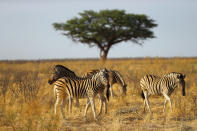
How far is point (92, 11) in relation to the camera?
36094 millimetres

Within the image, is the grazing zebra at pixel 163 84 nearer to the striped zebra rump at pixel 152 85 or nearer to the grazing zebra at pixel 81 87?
the striped zebra rump at pixel 152 85

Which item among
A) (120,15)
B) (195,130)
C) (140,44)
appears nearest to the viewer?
(195,130)

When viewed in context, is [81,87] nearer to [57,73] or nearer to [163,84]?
[57,73]

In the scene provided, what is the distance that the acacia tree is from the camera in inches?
1354

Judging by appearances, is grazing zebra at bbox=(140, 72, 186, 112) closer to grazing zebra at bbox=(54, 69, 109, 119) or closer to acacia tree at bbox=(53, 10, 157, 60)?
grazing zebra at bbox=(54, 69, 109, 119)

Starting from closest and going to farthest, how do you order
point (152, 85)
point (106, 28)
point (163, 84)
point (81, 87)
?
1. point (81, 87)
2. point (163, 84)
3. point (152, 85)
4. point (106, 28)

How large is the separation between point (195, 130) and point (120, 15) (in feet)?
94.6

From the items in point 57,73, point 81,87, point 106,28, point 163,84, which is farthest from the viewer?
point 106,28

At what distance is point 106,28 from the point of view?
34500 mm

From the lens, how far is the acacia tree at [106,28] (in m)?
34.4

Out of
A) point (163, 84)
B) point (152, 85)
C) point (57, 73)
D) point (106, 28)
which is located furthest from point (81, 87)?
point (106, 28)

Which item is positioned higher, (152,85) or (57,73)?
(57,73)

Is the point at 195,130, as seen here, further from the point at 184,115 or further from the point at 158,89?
the point at 158,89

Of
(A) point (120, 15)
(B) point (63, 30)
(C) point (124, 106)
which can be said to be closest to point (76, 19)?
(B) point (63, 30)
